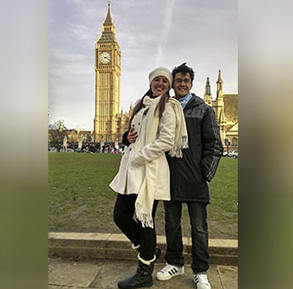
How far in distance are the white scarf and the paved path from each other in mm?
542

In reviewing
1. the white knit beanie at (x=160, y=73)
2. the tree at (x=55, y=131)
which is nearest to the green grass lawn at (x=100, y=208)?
the tree at (x=55, y=131)

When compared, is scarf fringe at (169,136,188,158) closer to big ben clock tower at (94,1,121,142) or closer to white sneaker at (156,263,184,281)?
big ben clock tower at (94,1,121,142)

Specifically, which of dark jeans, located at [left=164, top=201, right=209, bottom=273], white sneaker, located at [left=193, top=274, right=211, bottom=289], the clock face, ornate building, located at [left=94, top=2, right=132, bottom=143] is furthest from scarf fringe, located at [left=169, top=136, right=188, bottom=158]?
white sneaker, located at [left=193, top=274, right=211, bottom=289]

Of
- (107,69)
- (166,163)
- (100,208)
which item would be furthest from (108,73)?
(100,208)

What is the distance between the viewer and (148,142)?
1688 mm

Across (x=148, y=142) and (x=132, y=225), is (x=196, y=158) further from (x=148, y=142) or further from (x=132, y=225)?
(x=132, y=225)

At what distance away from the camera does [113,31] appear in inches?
64.4

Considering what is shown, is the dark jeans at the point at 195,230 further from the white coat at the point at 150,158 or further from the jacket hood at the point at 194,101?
the jacket hood at the point at 194,101

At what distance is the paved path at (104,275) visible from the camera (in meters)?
1.88

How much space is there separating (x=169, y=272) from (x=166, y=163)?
81cm

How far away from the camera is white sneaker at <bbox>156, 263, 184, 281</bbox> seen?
1.91 meters
